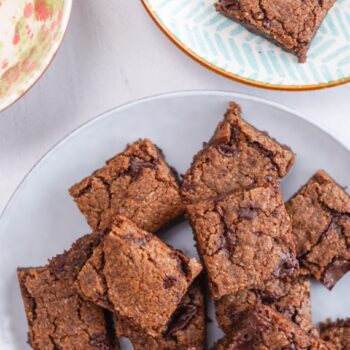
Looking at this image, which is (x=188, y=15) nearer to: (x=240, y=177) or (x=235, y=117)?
(x=235, y=117)

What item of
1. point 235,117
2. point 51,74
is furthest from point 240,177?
point 51,74

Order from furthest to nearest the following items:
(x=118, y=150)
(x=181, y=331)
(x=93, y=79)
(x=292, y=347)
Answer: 1. (x=93, y=79)
2. (x=118, y=150)
3. (x=181, y=331)
4. (x=292, y=347)

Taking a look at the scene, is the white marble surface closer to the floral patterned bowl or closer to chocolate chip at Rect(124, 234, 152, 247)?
the floral patterned bowl

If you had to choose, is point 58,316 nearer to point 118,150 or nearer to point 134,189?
point 134,189

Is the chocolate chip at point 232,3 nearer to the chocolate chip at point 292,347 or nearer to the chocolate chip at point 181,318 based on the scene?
the chocolate chip at point 181,318

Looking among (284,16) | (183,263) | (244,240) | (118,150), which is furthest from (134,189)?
(284,16)

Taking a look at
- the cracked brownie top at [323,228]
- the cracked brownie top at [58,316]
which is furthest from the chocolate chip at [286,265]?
the cracked brownie top at [58,316]

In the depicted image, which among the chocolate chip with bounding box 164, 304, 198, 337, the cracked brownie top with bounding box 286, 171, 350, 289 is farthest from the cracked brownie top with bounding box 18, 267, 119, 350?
the cracked brownie top with bounding box 286, 171, 350, 289
